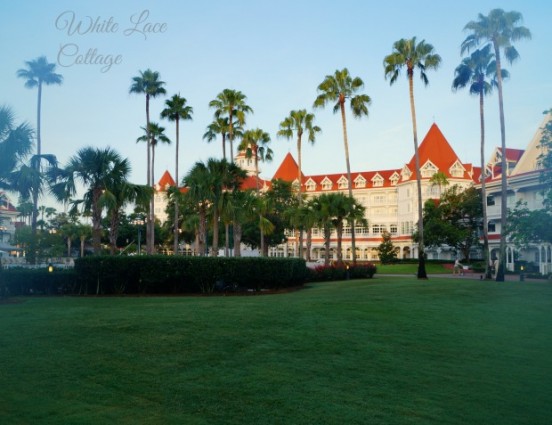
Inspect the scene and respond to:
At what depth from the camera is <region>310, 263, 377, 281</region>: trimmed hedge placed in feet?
114

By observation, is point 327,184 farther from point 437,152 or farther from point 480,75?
point 480,75

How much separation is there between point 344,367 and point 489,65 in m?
30.7

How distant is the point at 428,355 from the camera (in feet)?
32.3

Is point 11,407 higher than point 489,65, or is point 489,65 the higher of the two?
point 489,65

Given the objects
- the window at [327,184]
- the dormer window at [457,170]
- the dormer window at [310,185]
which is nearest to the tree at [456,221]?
the dormer window at [457,170]

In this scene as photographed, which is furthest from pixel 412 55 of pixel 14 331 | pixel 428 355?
pixel 14 331

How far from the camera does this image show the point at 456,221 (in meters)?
65.3

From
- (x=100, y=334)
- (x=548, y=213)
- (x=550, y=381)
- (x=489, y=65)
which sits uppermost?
(x=489, y=65)

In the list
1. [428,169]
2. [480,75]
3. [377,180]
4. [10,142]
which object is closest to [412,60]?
[480,75]

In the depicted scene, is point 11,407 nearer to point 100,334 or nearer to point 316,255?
point 100,334

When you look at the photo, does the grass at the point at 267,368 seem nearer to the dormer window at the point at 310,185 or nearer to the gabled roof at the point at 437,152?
the gabled roof at the point at 437,152

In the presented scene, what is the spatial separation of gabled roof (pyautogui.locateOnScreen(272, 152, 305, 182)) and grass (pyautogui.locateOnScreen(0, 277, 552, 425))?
8417cm

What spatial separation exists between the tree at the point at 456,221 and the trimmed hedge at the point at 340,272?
1034 inches

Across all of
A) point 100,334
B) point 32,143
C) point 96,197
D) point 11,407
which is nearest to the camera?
point 11,407
